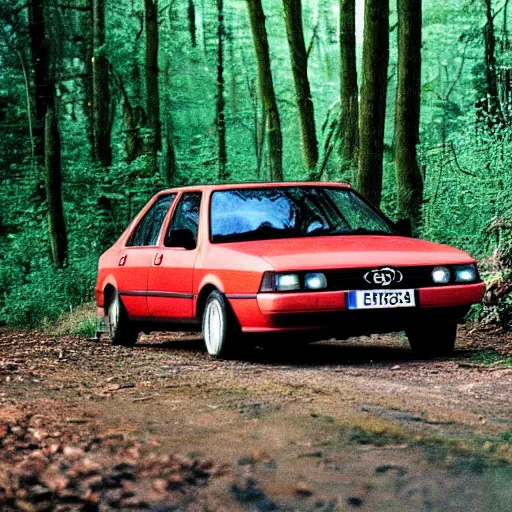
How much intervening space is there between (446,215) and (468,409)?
8.84m

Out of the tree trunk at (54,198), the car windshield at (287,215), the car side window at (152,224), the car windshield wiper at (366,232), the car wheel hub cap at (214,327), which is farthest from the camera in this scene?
the tree trunk at (54,198)

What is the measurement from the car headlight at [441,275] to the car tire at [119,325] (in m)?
3.69

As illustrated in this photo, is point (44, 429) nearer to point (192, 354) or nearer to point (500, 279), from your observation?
point (192, 354)

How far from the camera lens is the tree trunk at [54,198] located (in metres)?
Answer: 27.3

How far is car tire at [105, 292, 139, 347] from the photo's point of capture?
38.1 feet

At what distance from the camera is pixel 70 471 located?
4758mm

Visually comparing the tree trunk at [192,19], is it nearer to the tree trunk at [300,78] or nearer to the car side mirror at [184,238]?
the tree trunk at [300,78]

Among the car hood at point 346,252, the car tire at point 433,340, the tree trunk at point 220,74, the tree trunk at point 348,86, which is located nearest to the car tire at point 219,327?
the car hood at point 346,252

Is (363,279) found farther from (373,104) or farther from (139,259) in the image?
(373,104)

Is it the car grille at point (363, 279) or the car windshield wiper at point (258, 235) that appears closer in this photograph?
the car grille at point (363, 279)

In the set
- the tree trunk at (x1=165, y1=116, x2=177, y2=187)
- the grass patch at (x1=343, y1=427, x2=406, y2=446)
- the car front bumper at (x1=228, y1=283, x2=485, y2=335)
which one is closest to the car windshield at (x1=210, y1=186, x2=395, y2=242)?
the car front bumper at (x1=228, y1=283, x2=485, y2=335)

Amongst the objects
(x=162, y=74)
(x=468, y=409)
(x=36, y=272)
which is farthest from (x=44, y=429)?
(x=162, y=74)

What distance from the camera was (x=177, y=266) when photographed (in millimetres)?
10211

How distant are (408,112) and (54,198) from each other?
13.3 metres
